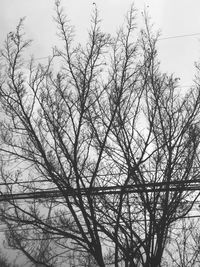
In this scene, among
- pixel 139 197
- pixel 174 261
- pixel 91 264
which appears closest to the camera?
pixel 139 197

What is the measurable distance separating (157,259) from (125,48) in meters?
6.44

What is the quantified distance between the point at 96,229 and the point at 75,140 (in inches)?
102

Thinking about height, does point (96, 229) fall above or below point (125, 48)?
below

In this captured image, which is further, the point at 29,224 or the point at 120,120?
the point at 120,120

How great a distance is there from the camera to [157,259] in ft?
31.2

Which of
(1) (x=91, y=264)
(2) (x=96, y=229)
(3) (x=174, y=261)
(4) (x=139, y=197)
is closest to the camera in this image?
(2) (x=96, y=229)

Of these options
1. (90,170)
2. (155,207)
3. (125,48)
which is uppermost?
(125,48)

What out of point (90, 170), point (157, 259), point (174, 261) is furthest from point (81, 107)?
point (174, 261)

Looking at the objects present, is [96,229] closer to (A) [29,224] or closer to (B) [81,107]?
(A) [29,224]

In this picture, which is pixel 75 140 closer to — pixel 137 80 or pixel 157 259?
pixel 137 80

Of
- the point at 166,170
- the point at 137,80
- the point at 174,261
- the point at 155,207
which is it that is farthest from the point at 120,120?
the point at 174,261

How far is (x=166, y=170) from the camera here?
10008 mm

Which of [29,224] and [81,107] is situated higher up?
[81,107]

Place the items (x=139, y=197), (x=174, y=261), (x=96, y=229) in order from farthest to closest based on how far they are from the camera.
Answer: (x=174, y=261) < (x=139, y=197) < (x=96, y=229)
